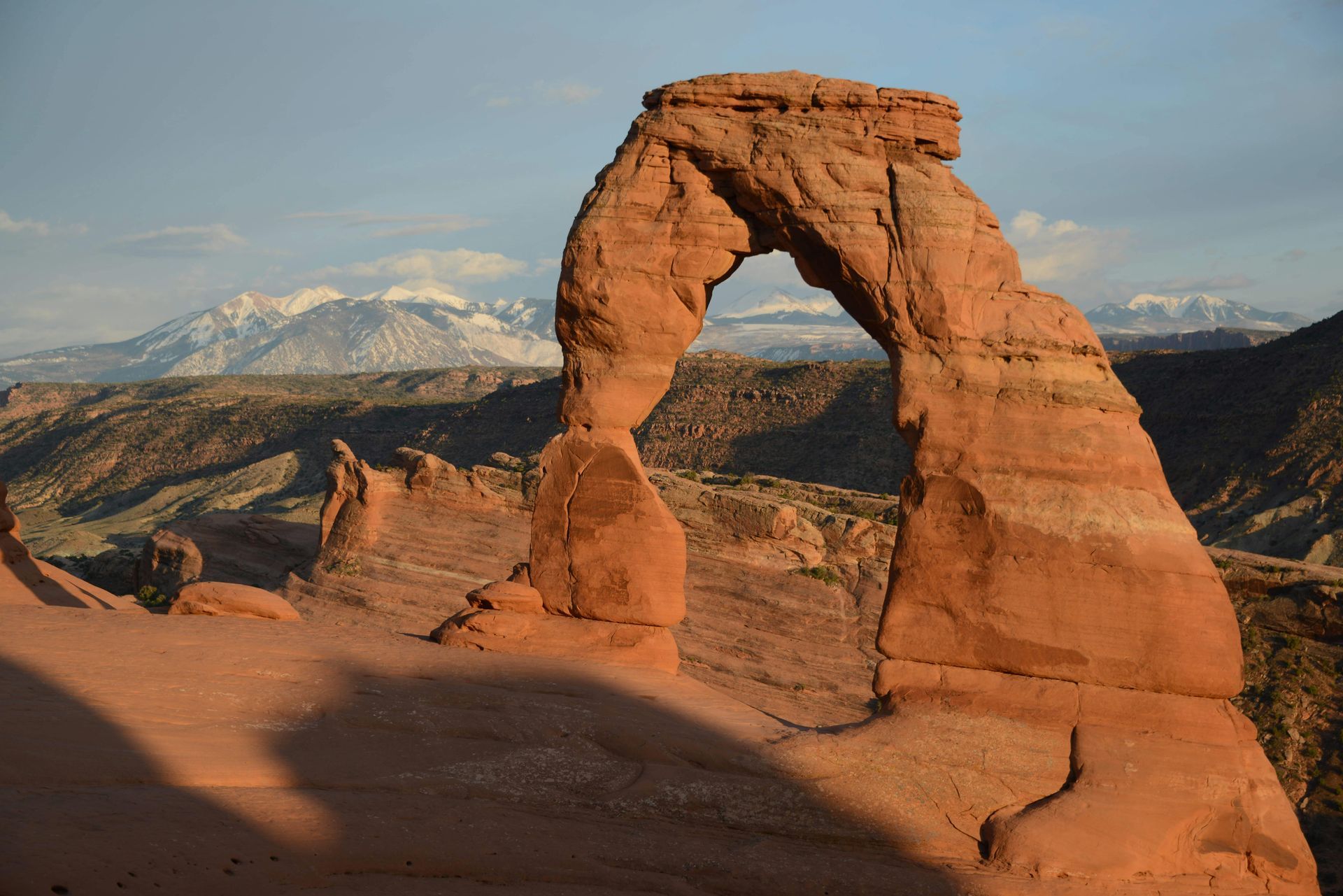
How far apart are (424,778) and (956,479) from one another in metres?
7.15

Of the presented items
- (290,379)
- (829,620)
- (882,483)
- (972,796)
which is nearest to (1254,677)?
(829,620)

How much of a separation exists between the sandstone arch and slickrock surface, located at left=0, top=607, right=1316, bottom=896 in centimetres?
64

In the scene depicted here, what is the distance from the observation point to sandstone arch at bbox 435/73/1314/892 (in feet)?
38.4

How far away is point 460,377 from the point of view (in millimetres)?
145625

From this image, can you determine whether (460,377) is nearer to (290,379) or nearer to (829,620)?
(290,379)

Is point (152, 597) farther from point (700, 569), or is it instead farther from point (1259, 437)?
point (1259, 437)

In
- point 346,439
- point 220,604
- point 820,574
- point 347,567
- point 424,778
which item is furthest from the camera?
point 346,439

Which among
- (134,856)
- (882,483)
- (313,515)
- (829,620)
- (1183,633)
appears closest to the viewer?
(134,856)

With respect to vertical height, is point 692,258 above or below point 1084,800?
above

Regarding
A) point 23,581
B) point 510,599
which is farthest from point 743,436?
point 510,599

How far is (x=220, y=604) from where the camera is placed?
17000mm

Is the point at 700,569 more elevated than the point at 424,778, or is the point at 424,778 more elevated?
the point at 424,778

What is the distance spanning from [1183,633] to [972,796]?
313 centimetres

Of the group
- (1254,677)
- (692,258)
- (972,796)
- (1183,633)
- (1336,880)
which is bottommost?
(1336,880)
